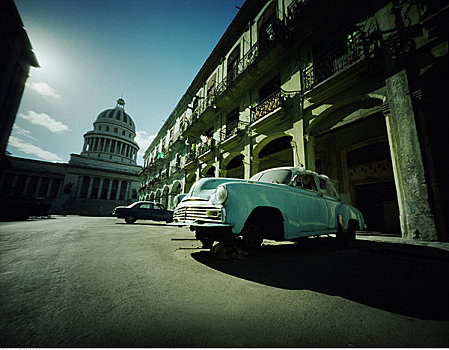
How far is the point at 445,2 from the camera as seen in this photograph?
191 inches

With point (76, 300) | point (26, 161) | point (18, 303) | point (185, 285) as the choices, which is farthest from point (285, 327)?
point (26, 161)

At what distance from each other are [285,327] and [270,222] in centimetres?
208

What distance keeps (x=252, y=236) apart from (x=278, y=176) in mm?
1555

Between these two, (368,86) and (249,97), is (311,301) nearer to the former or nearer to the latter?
(368,86)

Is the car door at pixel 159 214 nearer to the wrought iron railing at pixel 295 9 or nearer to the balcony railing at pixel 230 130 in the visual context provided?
the balcony railing at pixel 230 130

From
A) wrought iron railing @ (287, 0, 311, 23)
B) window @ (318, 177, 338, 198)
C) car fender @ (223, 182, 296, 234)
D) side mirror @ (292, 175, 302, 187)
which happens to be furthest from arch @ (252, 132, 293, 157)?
car fender @ (223, 182, 296, 234)

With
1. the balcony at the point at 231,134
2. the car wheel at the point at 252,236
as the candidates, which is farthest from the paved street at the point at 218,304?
the balcony at the point at 231,134

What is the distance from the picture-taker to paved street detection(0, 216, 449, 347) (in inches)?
43.8

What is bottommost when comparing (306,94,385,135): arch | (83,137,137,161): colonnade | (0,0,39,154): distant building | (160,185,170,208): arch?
(160,185,170,208): arch

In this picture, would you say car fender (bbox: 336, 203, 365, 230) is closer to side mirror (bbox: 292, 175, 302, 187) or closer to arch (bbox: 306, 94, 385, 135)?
side mirror (bbox: 292, 175, 302, 187)

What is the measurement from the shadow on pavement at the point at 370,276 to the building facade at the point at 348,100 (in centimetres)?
286

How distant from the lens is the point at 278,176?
397 centimetres

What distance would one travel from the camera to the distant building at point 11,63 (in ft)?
59.4

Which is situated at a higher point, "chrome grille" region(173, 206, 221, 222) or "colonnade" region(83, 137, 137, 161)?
"colonnade" region(83, 137, 137, 161)
